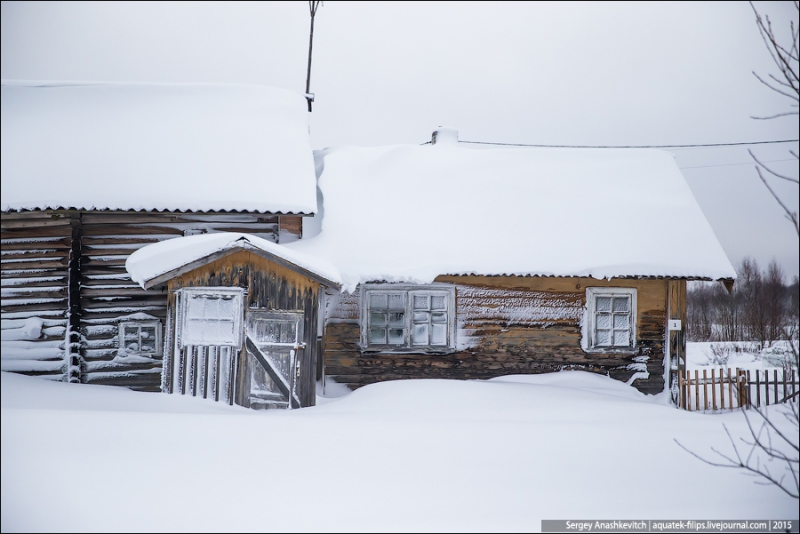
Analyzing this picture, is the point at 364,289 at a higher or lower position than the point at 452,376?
higher

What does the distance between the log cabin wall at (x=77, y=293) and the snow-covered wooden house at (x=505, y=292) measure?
3.23 meters

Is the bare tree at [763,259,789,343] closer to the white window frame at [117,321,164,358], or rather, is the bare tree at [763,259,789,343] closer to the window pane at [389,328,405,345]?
the window pane at [389,328,405,345]

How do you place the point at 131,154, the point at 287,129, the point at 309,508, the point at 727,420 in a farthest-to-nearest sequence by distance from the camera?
1. the point at 287,129
2. the point at 131,154
3. the point at 727,420
4. the point at 309,508

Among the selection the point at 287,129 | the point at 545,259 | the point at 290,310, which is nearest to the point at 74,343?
the point at 290,310

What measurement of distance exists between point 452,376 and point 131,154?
8.09 meters

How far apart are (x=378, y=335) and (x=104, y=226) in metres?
5.73

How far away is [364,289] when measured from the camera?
1085 centimetres

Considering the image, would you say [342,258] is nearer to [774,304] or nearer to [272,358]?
[272,358]

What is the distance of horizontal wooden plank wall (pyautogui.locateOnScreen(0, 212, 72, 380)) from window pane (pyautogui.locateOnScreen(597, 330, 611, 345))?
10.3 meters

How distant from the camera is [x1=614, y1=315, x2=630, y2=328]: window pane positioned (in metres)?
11.2

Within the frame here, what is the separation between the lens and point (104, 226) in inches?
420

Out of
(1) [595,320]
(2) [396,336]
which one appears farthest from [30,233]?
(1) [595,320]

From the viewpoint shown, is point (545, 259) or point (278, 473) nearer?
point (278, 473)

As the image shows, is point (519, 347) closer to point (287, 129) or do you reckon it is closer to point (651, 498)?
point (651, 498)
